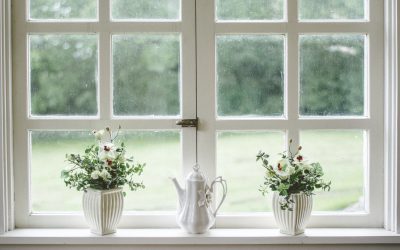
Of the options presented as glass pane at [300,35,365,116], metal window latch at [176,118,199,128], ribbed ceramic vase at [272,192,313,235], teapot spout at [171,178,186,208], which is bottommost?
ribbed ceramic vase at [272,192,313,235]

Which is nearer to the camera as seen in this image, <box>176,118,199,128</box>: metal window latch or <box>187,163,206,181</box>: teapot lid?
<box>187,163,206,181</box>: teapot lid

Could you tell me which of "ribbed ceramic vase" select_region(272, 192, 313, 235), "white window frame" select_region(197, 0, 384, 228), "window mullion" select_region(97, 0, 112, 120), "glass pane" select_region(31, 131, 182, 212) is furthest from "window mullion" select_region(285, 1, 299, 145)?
"window mullion" select_region(97, 0, 112, 120)

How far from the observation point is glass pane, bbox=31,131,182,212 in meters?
2.51

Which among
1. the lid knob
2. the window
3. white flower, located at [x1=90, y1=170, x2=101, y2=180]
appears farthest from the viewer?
the window

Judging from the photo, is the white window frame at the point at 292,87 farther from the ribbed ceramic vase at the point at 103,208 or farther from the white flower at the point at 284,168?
the ribbed ceramic vase at the point at 103,208

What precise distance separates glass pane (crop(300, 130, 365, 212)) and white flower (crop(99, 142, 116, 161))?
885mm

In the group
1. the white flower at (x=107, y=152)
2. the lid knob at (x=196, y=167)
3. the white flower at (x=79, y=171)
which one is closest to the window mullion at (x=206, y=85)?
the lid knob at (x=196, y=167)

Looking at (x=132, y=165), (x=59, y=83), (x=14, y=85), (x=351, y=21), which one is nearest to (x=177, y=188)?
(x=132, y=165)

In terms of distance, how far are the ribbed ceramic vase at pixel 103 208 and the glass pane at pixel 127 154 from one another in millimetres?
176

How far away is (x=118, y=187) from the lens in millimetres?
2369

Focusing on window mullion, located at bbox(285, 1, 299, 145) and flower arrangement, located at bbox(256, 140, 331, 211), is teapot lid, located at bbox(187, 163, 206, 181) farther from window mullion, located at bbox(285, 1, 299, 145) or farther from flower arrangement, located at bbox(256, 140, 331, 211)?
window mullion, located at bbox(285, 1, 299, 145)

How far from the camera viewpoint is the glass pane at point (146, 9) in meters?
2.49

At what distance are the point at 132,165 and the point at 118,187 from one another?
0.40 feet

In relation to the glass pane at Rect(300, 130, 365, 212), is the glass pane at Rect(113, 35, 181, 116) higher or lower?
higher
